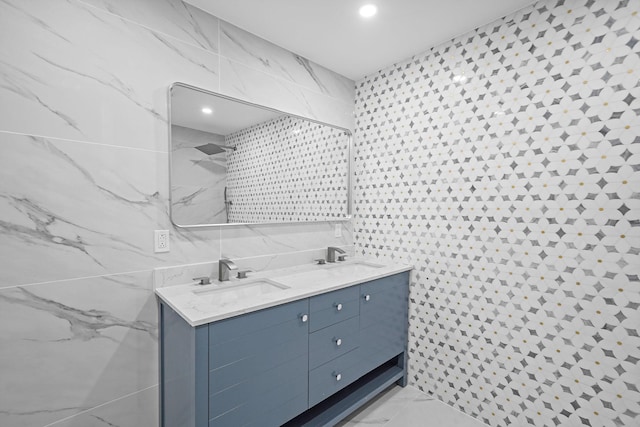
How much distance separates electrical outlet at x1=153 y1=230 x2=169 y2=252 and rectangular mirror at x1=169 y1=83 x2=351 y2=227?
0.28 feet

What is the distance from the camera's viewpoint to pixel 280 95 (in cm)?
215

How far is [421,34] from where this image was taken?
→ 199 cm

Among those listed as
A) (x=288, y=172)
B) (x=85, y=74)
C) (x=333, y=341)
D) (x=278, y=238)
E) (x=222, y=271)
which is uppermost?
(x=85, y=74)

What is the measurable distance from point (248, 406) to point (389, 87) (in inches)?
94.4

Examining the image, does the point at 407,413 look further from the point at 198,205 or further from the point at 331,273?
the point at 198,205

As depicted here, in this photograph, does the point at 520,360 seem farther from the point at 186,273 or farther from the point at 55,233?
the point at 55,233

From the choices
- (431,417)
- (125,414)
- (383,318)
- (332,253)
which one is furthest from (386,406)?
(125,414)

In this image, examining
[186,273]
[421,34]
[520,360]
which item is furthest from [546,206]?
[186,273]

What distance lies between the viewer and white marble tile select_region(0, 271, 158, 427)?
1241mm

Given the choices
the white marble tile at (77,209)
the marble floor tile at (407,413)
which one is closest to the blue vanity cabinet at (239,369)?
the white marble tile at (77,209)

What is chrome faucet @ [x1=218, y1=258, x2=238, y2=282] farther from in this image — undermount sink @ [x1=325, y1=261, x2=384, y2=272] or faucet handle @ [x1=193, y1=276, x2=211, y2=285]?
undermount sink @ [x1=325, y1=261, x2=384, y2=272]

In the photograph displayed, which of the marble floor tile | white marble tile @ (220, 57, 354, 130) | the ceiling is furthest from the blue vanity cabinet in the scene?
the ceiling

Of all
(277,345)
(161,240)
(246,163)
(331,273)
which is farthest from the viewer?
(331,273)

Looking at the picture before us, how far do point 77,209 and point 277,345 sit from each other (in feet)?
3.77
